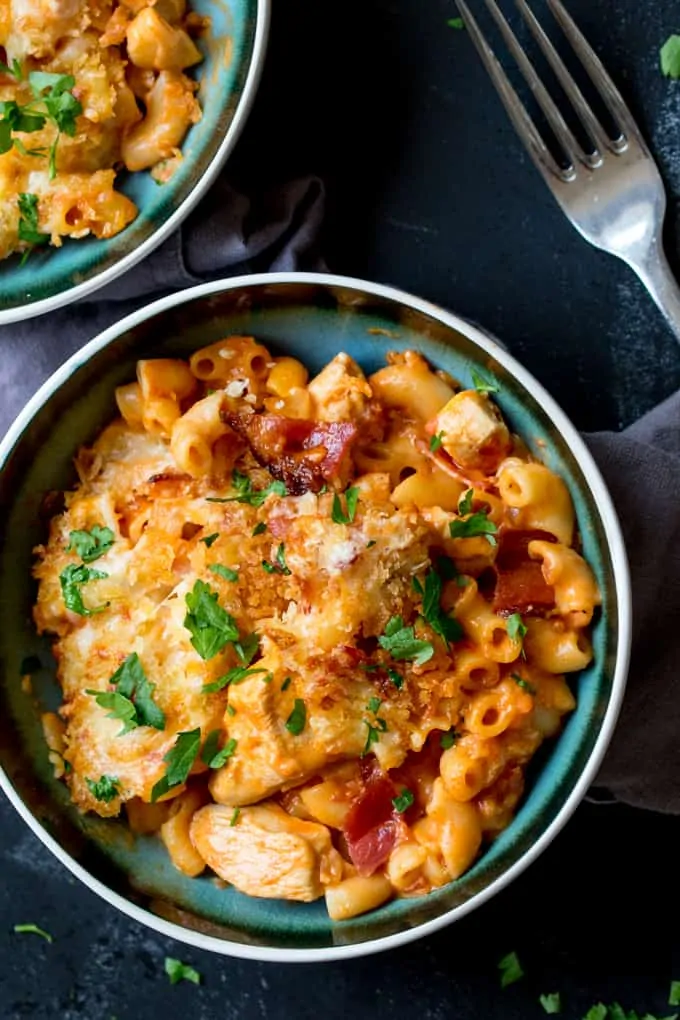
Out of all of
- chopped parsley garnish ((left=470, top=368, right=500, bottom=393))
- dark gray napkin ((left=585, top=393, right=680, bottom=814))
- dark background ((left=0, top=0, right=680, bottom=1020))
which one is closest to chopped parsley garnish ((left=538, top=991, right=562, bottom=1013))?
dark background ((left=0, top=0, right=680, bottom=1020))

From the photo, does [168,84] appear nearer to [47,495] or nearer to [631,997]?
[47,495]

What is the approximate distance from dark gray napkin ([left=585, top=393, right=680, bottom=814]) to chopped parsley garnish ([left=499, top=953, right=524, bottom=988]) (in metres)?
0.48

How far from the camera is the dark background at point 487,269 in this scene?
265 cm

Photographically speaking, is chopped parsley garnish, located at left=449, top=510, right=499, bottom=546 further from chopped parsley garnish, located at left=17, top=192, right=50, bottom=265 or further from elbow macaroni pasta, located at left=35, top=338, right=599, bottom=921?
chopped parsley garnish, located at left=17, top=192, right=50, bottom=265

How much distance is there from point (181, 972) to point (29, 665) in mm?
908

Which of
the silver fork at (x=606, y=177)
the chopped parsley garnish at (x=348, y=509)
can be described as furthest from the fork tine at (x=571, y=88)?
the chopped parsley garnish at (x=348, y=509)

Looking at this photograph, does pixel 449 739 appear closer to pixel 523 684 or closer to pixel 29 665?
pixel 523 684

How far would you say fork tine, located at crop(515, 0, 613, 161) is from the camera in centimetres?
252

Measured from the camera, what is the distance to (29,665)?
236cm

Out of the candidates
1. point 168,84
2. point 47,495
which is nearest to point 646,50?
point 168,84

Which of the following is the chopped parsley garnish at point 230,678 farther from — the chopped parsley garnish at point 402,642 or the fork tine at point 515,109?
the fork tine at point 515,109

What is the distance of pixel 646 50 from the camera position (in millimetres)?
2641

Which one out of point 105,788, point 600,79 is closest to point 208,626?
point 105,788

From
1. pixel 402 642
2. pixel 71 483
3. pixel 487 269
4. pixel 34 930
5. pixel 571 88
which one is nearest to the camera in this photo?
pixel 402 642
